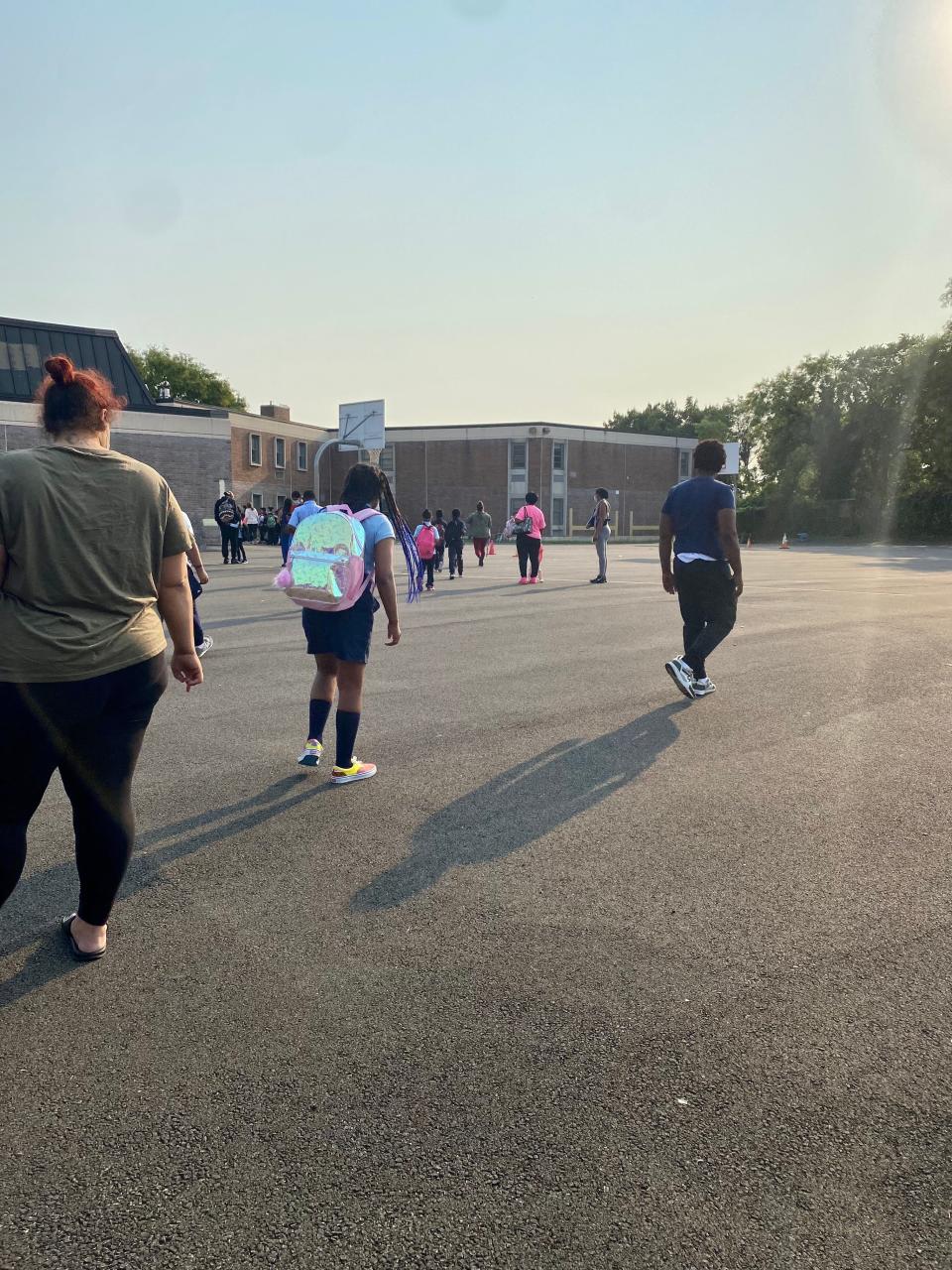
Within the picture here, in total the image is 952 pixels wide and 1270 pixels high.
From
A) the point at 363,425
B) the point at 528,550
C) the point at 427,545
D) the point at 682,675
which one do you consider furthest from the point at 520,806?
the point at 363,425

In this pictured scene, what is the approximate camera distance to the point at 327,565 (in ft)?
16.4

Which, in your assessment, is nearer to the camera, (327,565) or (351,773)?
(327,565)

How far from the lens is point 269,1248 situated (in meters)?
1.93

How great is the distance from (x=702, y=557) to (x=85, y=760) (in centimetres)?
550

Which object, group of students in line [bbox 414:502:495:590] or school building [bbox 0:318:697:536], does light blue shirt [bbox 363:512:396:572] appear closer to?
group of students in line [bbox 414:502:495:590]

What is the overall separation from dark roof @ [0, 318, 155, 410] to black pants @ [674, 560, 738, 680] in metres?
33.9

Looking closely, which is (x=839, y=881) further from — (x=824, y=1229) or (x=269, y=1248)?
(x=269, y=1248)

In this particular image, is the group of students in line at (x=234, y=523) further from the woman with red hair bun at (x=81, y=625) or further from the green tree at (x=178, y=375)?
the green tree at (x=178, y=375)

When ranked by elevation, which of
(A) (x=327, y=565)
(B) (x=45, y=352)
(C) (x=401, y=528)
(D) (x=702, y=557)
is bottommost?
(D) (x=702, y=557)

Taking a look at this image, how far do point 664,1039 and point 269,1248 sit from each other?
4.17 feet

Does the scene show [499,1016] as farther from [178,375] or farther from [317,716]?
[178,375]

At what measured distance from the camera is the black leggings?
9.34ft

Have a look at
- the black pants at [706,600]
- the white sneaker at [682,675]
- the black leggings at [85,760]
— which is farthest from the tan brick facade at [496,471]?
the black leggings at [85,760]

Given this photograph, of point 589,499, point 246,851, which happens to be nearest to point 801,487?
point 589,499
